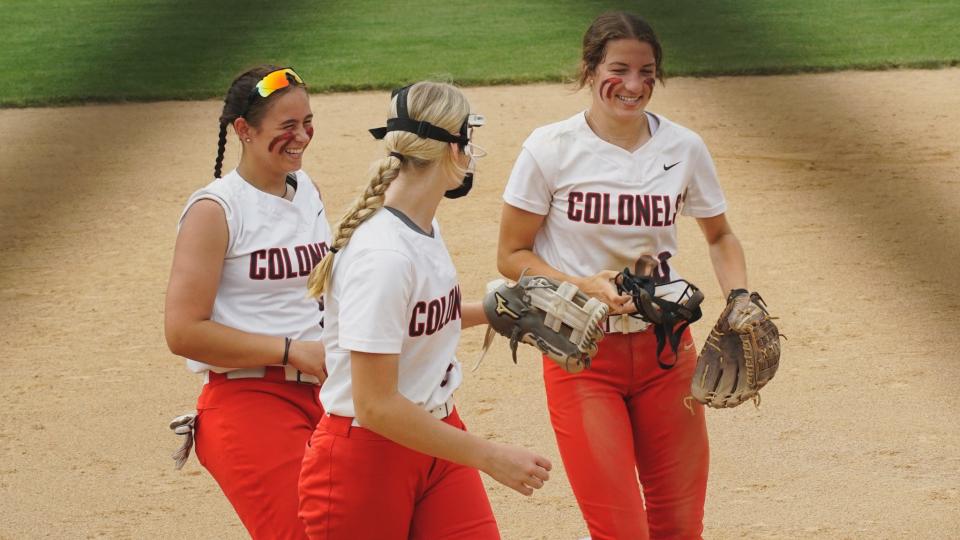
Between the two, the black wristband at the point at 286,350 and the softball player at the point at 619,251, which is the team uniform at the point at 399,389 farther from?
the softball player at the point at 619,251

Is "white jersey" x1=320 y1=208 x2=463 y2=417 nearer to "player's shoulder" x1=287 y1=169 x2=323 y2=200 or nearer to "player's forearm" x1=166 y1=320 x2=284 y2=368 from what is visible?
"player's forearm" x1=166 y1=320 x2=284 y2=368

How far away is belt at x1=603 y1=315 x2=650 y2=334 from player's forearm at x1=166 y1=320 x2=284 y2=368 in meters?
0.65

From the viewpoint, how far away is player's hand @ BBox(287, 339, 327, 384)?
248 centimetres

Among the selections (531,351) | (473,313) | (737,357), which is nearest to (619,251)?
(737,357)

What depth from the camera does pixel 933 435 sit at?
4.17 meters

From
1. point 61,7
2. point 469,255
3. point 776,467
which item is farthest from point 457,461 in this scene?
point 61,7

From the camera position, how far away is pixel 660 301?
253 centimetres

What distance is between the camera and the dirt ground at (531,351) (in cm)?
381

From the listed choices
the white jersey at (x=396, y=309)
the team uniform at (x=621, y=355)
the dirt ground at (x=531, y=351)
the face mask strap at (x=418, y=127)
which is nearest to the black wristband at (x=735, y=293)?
the team uniform at (x=621, y=355)

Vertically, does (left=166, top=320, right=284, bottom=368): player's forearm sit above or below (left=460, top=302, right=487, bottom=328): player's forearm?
below

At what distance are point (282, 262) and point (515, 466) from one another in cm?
78

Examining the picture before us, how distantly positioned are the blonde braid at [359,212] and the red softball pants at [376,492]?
23 centimetres

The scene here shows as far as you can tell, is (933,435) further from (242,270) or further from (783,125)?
(783,125)

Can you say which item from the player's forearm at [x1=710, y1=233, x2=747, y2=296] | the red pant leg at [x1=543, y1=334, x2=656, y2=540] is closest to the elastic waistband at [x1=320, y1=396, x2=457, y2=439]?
the red pant leg at [x1=543, y1=334, x2=656, y2=540]
